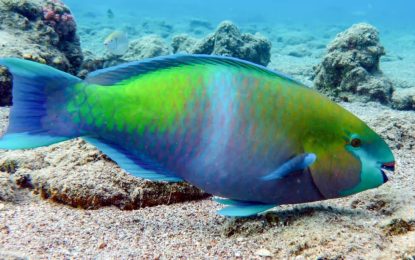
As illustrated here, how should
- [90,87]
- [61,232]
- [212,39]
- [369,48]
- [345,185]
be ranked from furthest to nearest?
[212,39] → [369,48] → [61,232] → [345,185] → [90,87]

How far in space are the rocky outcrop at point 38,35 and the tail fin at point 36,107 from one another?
455 centimetres

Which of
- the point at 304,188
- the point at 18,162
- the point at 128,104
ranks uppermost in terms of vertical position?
the point at 128,104

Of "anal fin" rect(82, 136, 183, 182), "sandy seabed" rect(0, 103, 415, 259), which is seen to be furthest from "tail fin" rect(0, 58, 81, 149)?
"sandy seabed" rect(0, 103, 415, 259)

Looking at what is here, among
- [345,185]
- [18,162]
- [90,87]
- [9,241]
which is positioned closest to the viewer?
[90,87]

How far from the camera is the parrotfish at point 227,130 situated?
71.9 inches

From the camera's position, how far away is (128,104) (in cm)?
182

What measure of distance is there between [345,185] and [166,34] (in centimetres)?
2387

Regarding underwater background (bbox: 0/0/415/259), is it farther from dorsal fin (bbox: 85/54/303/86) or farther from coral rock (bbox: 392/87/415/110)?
coral rock (bbox: 392/87/415/110)

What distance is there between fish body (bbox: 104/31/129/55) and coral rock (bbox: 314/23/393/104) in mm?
5723

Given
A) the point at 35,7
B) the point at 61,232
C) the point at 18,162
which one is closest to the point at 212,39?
the point at 35,7

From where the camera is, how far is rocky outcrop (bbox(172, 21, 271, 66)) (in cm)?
1142

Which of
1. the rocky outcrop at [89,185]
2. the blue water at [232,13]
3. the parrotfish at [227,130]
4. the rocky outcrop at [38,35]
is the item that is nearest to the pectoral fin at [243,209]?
the parrotfish at [227,130]

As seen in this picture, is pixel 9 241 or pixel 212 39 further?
pixel 212 39

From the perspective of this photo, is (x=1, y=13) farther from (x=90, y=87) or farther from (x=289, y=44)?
(x=289, y=44)
